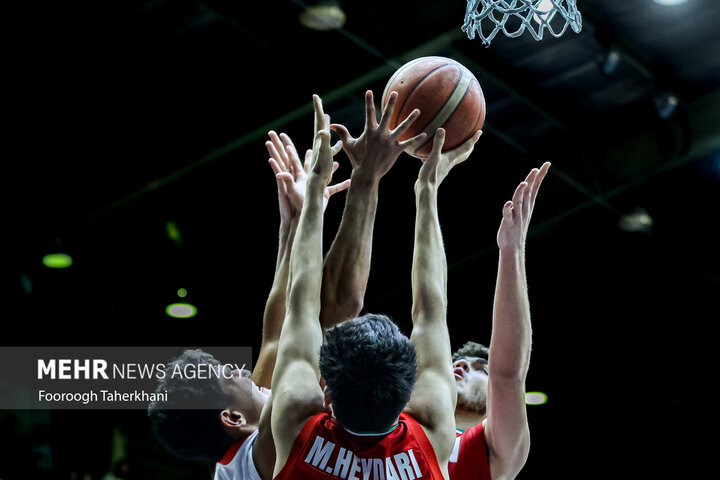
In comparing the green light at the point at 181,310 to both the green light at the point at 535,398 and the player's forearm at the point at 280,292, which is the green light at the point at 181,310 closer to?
the green light at the point at 535,398

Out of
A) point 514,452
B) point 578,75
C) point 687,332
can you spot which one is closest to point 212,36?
point 578,75

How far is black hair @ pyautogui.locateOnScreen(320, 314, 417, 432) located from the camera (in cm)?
215

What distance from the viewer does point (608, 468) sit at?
9.91 metres

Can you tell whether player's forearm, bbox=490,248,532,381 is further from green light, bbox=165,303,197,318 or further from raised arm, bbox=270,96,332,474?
green light, bbox=165,303,197,318

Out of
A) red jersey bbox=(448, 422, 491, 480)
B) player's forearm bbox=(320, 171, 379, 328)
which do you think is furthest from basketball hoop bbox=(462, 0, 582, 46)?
red jersey bbox=(448, 422, 491, 480)

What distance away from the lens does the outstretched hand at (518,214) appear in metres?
2.94

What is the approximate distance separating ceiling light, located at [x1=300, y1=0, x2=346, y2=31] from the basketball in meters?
2.58

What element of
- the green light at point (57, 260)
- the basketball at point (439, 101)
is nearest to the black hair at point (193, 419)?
the basketball at point (439, 101)

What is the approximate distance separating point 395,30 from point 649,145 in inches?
96.3

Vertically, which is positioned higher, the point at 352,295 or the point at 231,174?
the point at 231,174

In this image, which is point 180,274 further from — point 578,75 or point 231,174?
point 578,75

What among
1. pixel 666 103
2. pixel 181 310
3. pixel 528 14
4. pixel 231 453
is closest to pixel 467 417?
pixel 231 453

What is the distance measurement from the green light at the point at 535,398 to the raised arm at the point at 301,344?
7.99m

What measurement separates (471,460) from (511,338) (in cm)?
49
